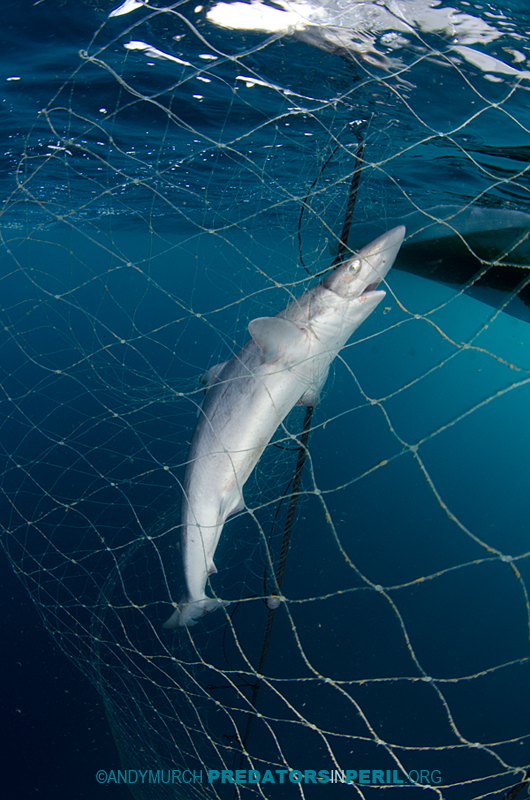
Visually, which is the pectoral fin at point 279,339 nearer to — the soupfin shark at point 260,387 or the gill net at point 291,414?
the soupfin shark at point 260,387

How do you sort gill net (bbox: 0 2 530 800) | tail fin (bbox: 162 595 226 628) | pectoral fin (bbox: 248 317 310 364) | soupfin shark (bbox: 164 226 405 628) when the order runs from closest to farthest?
pectoral fin (bbox: 248 317 310 364) < soupfin shark (bbox: 164 226 405 628) < tail fin (bbox: 162 595 226 628) < gill net (bbox: 0 2 530 800)

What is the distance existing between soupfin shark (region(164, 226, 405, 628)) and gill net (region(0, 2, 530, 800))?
0.64 feet

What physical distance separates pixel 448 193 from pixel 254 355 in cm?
652

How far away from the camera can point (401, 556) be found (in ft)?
45.5

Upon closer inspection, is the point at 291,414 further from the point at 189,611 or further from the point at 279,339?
the point at 189,611

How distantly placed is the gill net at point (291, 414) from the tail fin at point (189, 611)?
287mm

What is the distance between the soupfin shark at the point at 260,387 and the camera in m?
2.59

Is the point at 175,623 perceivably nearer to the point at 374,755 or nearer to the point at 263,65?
the point at 263,65

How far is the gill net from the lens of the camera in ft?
9.99

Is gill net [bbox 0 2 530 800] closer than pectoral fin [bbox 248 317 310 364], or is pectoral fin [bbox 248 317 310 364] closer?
pectoral fin [bbox 248 317 310 364]

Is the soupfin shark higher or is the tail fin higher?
the soupfin shark

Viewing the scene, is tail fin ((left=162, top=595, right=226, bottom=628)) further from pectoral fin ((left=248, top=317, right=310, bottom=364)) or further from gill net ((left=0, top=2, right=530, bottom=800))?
pectoral fin ((left=248, top=317, right=310, bottom=364))

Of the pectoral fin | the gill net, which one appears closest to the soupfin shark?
the pectoral fin

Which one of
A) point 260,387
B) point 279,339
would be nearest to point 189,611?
point 260,387
